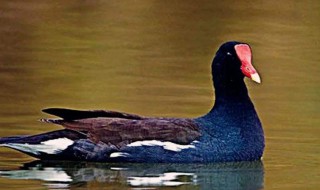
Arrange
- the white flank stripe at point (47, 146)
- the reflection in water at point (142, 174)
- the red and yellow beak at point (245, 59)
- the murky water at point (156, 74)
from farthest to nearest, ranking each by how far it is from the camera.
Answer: the red and yellow beak at point (245, 59)
the white flank stripe at point (47, 146)
the murky water at point (156, 74)
the reflection in water at point (142, 174)

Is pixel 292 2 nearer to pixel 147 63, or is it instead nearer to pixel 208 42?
pixel 208 42

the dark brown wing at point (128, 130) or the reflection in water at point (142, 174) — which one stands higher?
the dark brown wing at point (128, 130)

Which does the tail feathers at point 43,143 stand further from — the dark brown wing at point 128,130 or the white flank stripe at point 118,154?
the white flank stripe at point 118,154

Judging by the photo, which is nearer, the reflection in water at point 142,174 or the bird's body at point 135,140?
the reflection in water at point 142,174

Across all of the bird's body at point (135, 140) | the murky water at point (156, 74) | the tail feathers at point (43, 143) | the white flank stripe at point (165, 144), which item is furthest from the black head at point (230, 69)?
the tail feathers at point (43, 143)

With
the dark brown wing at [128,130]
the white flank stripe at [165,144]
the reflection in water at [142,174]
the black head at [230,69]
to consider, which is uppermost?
the black head at [230,69]

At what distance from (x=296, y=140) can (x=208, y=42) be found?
7.61 m

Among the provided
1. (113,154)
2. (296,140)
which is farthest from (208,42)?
(113,154)

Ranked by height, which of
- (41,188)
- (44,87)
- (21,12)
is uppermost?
(21,12)

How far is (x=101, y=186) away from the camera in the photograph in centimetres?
1066

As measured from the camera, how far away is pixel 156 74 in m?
16.2

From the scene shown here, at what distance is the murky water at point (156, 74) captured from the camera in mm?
11211

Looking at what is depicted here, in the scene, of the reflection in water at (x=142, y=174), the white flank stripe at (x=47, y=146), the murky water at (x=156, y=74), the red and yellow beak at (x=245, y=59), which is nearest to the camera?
the reflection in water at (x=142, y=174)

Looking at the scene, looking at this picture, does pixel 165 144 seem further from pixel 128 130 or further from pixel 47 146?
pixel 47 146
